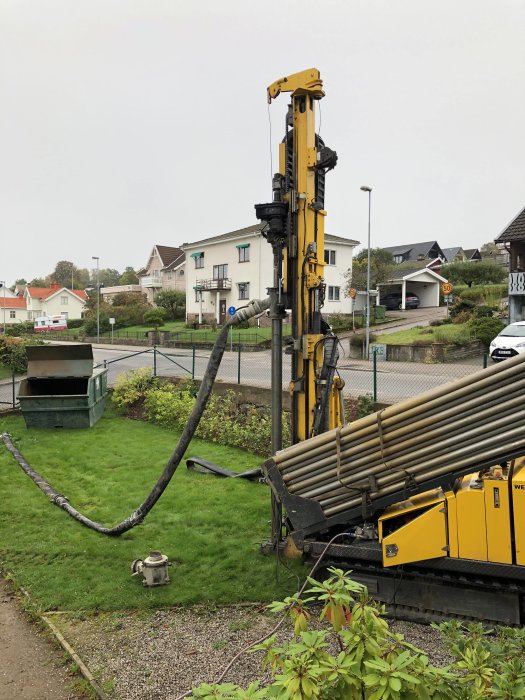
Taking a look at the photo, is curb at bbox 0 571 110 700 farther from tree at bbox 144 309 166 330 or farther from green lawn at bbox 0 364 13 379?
tree at bbox 144 309 166 330

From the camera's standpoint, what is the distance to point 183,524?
7891 mm

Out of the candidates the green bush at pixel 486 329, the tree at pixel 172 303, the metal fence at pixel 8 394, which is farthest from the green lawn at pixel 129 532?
the tree at pixel 172 303

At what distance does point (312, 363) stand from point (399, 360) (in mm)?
17202

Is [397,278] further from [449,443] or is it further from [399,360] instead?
[449,443]

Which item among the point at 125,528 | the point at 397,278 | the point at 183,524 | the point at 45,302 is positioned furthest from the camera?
the point at 45,302

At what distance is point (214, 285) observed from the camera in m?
45.3

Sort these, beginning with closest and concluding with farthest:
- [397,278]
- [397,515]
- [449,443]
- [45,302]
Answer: [449,443]
[397,515]
[397,278]
[45,302]

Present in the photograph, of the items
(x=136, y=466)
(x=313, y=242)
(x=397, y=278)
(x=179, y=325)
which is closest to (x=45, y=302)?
(x=179, y=325)

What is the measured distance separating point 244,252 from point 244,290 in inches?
116

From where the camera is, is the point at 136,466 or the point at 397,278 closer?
the point at 136,466

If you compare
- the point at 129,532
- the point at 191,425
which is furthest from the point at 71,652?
the point at 129,532

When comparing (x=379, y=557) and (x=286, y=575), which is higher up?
(x=379, y=557)

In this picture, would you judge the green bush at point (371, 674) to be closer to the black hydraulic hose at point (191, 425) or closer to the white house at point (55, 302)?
the black hydraulic hose at point (191, 425)

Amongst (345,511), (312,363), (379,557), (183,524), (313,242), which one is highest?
(313,242)
